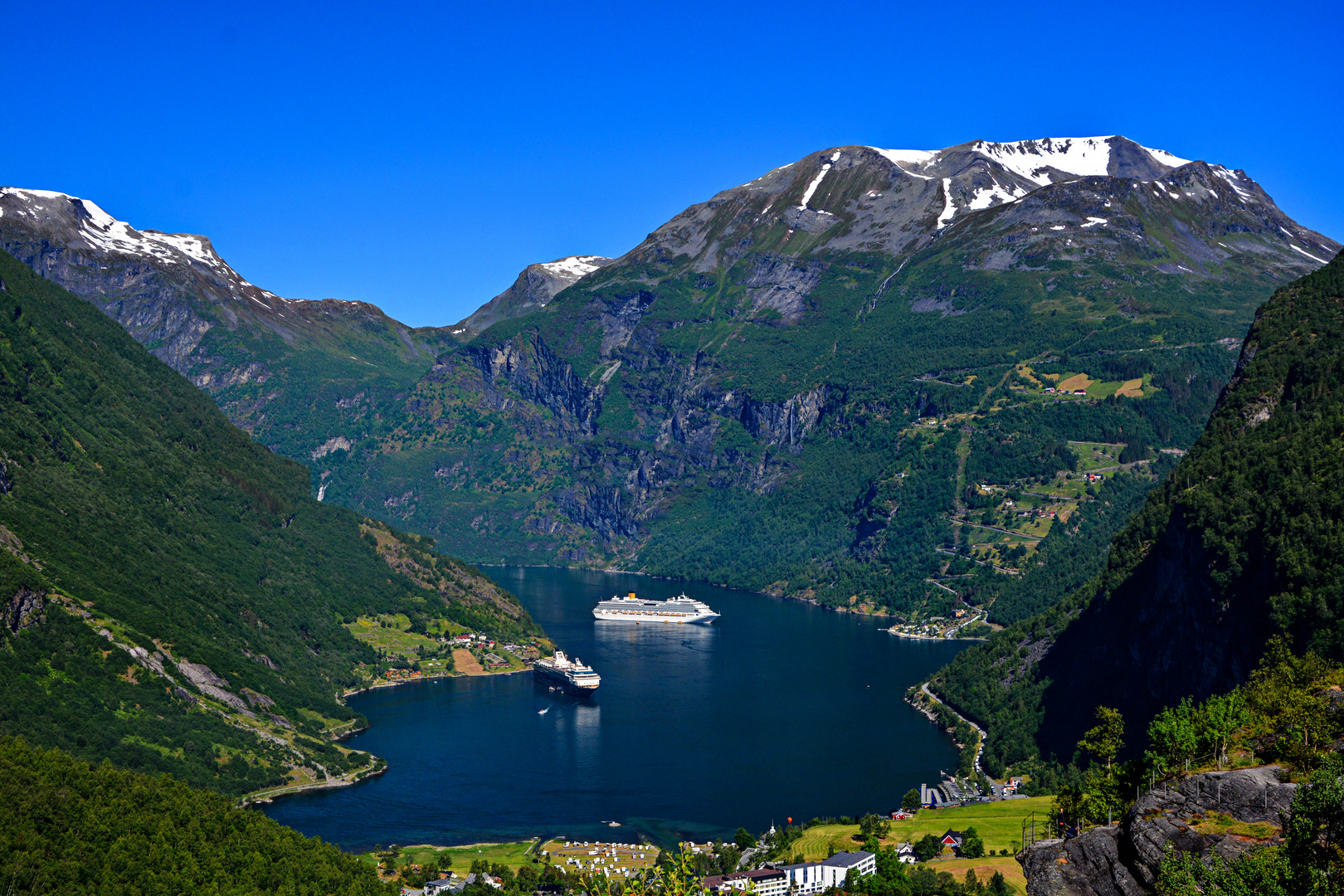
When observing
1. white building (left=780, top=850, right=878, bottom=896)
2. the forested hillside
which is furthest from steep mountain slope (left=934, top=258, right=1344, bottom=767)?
the forested hillside

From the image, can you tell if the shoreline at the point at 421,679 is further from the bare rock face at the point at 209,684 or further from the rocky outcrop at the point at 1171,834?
the rocky outcrop at the point at 1171,834

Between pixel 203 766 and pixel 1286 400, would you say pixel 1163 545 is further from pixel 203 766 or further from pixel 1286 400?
pixel 203 766

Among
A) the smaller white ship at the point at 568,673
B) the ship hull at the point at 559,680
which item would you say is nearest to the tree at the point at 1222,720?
the ship hull at the point at 559,680

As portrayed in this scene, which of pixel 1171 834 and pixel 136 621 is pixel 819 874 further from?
pixel 136 621

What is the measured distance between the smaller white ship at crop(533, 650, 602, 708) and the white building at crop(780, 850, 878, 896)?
3490 inches

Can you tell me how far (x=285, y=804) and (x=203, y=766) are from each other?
373 inches

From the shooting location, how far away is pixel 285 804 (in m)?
122

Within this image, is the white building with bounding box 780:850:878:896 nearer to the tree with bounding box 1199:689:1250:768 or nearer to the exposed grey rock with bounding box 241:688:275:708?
the tree with bounding box 1199:689:1250:768

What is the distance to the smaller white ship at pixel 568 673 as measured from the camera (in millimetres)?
179500

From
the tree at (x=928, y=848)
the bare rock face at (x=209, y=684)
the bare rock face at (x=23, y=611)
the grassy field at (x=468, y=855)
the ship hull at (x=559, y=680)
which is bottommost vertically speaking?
the grassy field at (x=468, y=855)

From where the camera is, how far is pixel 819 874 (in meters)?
91.1

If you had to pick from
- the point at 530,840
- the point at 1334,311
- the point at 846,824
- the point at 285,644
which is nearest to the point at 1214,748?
the point at 846,824

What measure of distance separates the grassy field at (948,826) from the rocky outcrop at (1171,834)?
182 feet

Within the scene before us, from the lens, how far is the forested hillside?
3157 inches
